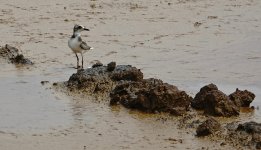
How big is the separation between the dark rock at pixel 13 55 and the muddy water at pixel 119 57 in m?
0.29

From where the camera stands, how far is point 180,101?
10133 mm

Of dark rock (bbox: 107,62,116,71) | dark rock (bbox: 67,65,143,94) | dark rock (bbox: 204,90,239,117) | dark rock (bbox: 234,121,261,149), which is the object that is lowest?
dark rock (bbox: 234,121,261,149)

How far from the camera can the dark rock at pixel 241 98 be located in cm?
1035

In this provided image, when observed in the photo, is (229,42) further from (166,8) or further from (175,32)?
(166,8)

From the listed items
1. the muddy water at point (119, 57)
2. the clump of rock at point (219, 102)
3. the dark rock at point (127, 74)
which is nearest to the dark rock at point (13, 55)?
the muddy water at point (119, 57)

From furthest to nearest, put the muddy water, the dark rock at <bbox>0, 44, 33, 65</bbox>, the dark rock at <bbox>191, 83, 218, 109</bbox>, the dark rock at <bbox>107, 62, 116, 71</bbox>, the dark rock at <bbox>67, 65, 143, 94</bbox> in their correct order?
the dark rock at <bbox>0, 44, 33, 65</bbox> → the dark rock at <bbox>107, 62, 116, 71</bbox> → the dark rock at <bbox>67, 65, 143, 94</bbox> → the dark rock at <bbox>191, 83, 218, 109</bbox> → the muddy water

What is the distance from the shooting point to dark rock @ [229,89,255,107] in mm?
10352

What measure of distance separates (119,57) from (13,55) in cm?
233

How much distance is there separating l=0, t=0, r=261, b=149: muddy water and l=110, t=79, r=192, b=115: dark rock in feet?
0.61

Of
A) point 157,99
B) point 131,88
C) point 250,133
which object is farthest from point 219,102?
point 131,88

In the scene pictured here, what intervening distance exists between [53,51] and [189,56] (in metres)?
3.10

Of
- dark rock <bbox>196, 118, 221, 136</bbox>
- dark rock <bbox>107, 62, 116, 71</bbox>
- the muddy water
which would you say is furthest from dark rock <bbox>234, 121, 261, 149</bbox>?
dark rock <bbox>107, 62, 116, 71</bbox>

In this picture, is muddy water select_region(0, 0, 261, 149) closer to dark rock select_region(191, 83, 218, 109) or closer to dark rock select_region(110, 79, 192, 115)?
dark rock select_region(110, 79, 192, 115)

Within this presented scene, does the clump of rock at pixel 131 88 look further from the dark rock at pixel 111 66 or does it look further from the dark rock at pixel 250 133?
the dark rock at pixel 250 133
